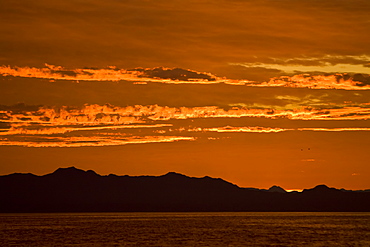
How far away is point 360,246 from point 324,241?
615 inches

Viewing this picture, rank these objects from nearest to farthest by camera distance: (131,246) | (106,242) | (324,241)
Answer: (131,246) → (106,242) → (324,241)

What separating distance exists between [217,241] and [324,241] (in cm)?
2191

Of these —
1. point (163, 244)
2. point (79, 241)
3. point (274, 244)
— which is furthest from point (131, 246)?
point (274, 244)

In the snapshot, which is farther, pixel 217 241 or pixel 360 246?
pixel 217 241

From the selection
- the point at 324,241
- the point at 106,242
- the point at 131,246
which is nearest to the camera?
the point at 131,246

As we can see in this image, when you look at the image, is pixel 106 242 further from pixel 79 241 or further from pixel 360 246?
pixel 360 246

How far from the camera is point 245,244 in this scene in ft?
448

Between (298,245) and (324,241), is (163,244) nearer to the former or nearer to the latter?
(298,245)

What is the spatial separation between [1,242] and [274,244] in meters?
50.4

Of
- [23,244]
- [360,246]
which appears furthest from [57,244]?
[360,246]

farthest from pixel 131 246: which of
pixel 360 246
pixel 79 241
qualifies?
pixel 360 246

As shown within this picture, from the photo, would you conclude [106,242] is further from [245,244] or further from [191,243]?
A: [245,244]

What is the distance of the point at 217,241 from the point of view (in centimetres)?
14438

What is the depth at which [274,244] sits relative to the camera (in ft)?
450
